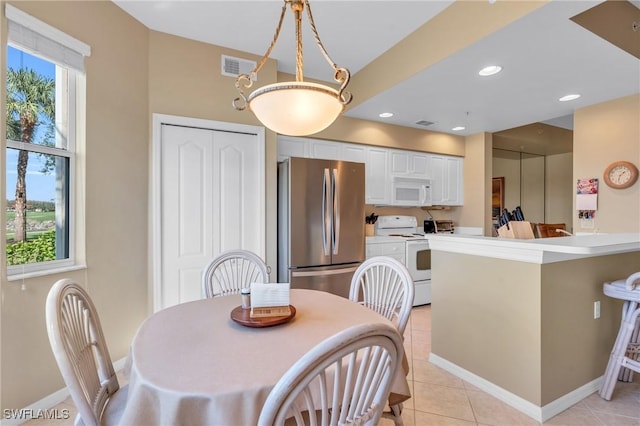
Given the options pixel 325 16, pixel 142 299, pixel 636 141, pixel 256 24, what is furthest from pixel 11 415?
pixel 636 141

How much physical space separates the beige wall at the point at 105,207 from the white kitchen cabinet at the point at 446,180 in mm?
3919

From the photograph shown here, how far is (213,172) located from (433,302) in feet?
7.65

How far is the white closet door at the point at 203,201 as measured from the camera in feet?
8.97

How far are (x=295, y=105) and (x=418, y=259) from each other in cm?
317

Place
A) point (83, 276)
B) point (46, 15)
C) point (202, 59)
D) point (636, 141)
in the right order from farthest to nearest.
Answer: point (636, 141), point (202, 59), point (83, 276), point (46, 15)

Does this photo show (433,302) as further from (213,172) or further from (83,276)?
(83,276)

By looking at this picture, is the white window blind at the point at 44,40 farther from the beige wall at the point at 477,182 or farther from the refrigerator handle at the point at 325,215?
the beige wall at the point at 477,182

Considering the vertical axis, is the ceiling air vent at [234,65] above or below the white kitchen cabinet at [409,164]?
above

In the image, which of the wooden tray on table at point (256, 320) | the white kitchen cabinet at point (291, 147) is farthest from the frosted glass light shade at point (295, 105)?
the white kitchen cabinet at point (291, 147)

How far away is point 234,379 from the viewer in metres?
0.91

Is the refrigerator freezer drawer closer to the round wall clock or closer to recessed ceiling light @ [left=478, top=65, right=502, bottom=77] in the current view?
recessed ceiling light @ [left=478, top=65, right=502, bottom=77]

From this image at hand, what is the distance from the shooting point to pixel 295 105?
1.41 m

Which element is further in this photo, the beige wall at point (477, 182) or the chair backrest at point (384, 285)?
the beige wall at point (477, 182)

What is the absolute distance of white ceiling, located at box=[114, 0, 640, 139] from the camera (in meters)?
2.14
